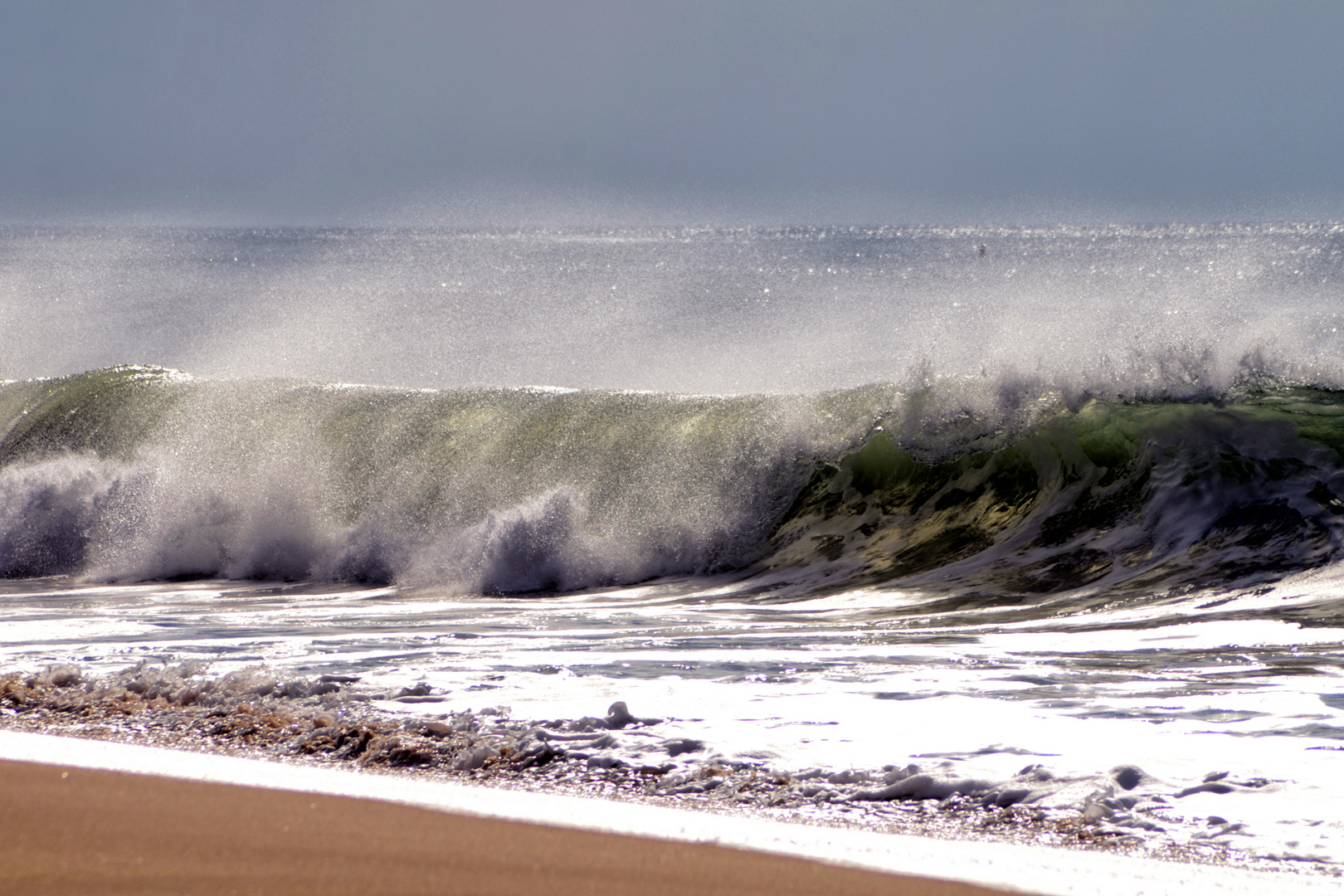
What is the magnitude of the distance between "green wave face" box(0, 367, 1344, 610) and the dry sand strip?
5.10 m

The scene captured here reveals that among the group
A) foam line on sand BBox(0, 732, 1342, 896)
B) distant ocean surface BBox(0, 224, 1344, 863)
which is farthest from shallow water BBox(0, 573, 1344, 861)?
foam line on sand BBox(0, 732, 1342, 896)

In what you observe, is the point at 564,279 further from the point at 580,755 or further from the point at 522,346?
the point at 580,755

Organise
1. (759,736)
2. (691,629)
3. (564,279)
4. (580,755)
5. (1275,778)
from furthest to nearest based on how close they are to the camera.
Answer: (564,279)
(691,629)
(759,736)
(580,755)
(1275,778)

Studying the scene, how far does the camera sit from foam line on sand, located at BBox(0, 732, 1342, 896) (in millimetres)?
2148

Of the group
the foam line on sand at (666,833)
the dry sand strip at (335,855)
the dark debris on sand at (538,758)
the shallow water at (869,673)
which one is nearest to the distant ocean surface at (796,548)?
the shallow water at (869,673)

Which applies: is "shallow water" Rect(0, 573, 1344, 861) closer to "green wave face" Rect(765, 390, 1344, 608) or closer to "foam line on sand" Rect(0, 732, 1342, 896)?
"foam line on sand" Rect(0, 732, 1342, 896)

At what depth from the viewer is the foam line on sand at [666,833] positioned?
7.05 feet

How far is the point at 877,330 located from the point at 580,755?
3358cm

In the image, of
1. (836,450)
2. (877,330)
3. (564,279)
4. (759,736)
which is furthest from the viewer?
(564,279)

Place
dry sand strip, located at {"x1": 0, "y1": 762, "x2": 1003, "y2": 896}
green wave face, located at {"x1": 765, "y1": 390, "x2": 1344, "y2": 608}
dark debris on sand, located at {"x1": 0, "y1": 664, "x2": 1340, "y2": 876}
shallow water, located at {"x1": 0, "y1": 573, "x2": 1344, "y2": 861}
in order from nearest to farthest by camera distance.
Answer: dry sand strip, located at {"x1": 0, "y1": 762, "x2": 1003, "y2": 896} < dark debris on sand, located at {"x1": 0, "y1": 664, "x2": 1340, "y2": 876} < shallow water, located at {"x1": 0, "y1": 573, "x2": 1344, "y2": 861} < green wave face, located at {"x1": 765, "y1": 390, "x2": 1344, "y2": 608}

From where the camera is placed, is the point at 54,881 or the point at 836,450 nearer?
the point at 54,881

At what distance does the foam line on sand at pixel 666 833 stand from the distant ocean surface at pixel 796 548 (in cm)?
37

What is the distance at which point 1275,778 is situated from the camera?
2881 millimetres

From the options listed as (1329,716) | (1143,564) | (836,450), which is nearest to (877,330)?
(836,450)
